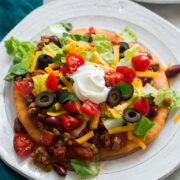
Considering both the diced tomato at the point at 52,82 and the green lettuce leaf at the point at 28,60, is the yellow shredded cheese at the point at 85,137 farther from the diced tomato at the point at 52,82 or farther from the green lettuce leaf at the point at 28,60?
the green lettuce leaf at the point at 28,60

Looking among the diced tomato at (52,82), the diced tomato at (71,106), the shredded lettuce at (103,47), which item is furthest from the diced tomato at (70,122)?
the shredded lettuce at (103,47)

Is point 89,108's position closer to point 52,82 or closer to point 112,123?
point 112,123

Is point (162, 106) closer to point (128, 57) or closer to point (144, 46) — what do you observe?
point (128, 57)

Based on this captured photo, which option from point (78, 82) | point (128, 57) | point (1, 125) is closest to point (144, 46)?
point (128, 57)

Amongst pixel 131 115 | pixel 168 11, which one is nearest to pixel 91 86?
pixel 131 115

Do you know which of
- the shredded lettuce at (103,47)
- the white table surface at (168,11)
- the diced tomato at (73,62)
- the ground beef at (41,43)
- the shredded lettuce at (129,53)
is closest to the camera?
the diced tomato at (73,62)

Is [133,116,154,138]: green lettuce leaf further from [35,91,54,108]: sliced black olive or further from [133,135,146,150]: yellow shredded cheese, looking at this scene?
[35,91,54,108]: sliced black olive
